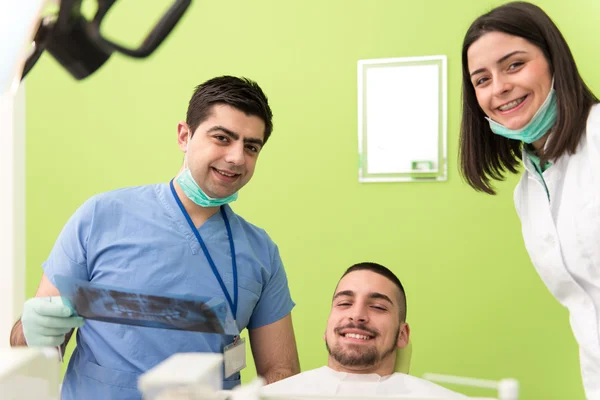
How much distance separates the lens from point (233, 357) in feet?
4.58

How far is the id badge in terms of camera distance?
1369 mm

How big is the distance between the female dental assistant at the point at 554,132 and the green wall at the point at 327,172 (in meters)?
0.86

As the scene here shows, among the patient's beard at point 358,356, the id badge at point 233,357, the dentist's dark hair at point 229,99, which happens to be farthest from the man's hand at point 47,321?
the patient's beard at point 358,356

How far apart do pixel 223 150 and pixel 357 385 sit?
2.45 ft

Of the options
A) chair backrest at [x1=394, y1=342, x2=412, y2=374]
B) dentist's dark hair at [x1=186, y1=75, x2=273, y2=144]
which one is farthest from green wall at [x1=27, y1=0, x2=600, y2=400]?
dentist's dark hair at [x1=186, y1=75, x2=273, y2=144]

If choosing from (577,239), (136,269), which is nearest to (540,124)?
(577,239)

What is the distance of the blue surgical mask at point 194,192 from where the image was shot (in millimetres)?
1525

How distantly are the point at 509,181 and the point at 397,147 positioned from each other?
45 centimetres

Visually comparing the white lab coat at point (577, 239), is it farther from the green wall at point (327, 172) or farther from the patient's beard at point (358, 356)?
the green wall at point (327, 172)

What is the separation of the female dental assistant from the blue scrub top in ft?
2.53

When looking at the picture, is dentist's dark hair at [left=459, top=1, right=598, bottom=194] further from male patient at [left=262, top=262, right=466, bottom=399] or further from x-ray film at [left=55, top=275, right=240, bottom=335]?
x-ray film at [left=55, top=275, right=240, bottom=335]

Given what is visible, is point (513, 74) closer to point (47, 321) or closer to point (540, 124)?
point (540, 124)

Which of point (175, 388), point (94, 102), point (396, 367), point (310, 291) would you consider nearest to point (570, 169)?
point (396, 367)

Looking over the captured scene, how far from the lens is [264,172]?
2.31m
